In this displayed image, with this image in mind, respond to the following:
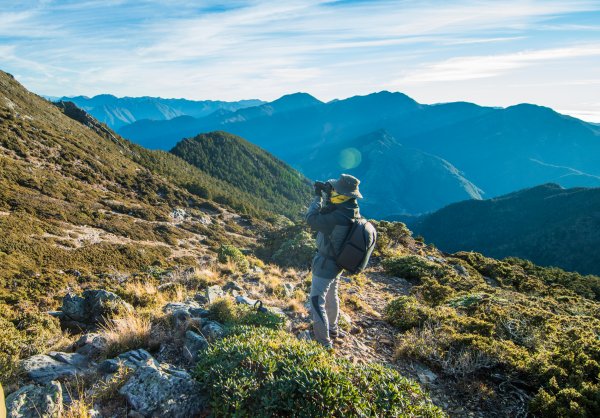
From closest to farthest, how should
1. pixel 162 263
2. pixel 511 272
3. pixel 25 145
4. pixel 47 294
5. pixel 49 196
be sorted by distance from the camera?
1. pixel 511 272
2. pixel 47 294
3. pixel 162 263
4. pixel 49 196
5. pixel 25 145

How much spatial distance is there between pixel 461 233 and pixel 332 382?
623 ft

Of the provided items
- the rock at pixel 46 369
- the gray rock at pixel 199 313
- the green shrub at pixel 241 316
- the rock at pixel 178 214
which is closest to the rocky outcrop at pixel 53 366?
the rock at pixel 46 369

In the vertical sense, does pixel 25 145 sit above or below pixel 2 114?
below

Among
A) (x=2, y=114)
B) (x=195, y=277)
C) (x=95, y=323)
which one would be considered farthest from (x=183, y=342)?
(x=2, y=114)

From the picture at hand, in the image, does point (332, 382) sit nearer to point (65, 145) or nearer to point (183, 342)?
point (183, 342)

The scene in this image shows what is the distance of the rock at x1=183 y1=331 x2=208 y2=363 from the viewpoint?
5.07 meters

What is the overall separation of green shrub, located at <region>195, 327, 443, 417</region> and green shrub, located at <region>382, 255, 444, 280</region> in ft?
40.7

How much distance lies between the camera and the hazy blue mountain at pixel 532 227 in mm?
114988

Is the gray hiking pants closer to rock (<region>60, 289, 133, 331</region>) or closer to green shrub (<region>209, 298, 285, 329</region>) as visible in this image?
green shrub (<region>209, 298, 285, 329</region>)

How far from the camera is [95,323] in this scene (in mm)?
7238

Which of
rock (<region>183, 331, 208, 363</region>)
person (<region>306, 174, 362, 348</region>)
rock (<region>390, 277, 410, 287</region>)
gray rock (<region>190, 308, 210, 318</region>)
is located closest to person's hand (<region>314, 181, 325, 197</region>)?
person (<region>306, 174, 362, 348</region>)

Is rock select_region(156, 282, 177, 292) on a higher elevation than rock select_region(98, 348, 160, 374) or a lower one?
lower

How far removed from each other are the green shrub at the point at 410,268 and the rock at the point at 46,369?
13635mm

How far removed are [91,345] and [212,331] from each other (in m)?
1.89
